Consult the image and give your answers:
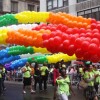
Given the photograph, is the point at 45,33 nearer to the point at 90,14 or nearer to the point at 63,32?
the point at 63,32

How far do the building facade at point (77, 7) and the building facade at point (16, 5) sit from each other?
17816mm

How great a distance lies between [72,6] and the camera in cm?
3934

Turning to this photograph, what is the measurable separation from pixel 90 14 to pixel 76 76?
1015 centimetres

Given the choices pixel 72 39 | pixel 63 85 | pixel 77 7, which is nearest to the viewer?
pixel 72 39

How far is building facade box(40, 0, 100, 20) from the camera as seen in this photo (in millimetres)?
36125

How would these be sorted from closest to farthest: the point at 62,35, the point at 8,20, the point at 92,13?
the point at 62,35
the point at 8,20
the point at 92,13

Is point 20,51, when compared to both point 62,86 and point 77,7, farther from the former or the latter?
point 77,7

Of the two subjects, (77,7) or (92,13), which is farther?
(77,7)

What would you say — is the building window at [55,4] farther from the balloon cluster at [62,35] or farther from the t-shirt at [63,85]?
the t-shirt at [63,85]

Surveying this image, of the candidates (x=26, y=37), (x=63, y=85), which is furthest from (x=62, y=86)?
(x=26, y=37)

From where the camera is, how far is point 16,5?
208 ft

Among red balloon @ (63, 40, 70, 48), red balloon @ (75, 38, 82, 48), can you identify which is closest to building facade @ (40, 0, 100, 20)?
red balloon @ (63, 40, 70, 48)

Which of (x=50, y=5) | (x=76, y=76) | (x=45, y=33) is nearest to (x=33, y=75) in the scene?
(x=76, y=76)

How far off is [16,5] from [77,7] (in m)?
26.2
